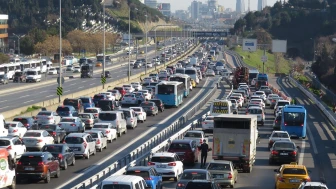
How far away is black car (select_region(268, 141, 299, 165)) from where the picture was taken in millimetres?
39125

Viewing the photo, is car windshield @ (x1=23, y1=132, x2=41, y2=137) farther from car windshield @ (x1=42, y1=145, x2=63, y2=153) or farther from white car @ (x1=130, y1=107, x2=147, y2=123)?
white car @ (x1=130, y1=107, x2=147, y2=123)

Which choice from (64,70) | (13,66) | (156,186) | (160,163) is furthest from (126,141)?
(64,70)

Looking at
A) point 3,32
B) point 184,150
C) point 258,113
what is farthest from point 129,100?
point 3,32

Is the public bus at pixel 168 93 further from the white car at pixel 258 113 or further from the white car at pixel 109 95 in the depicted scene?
the white car at pixel 258 113

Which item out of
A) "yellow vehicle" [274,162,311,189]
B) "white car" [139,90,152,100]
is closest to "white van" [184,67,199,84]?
"white car" [139,90,152,100]

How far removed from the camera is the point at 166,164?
33.3 metres

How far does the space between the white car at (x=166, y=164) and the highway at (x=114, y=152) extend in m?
2.86

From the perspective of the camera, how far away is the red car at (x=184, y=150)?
38000 mm

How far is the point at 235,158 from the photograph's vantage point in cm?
3703

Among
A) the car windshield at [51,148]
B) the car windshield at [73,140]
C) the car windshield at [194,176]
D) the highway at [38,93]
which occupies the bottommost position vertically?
the highway at [38,93]

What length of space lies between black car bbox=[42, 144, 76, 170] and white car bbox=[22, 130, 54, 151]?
4.44m

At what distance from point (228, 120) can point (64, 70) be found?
9205 cm

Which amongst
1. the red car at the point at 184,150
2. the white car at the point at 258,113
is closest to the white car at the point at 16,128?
the red car at the point at 184,150

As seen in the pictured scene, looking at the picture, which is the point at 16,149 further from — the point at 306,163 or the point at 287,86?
the point at 287,86
